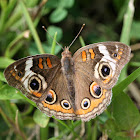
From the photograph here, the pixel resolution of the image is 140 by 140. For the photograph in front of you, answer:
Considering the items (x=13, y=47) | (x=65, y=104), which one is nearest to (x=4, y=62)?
(x=13, y=47)

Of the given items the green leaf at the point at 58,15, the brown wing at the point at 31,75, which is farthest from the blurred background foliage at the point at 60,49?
the brown wing at the point at 31,75

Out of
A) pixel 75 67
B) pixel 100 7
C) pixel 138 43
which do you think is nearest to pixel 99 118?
pixel 75 67

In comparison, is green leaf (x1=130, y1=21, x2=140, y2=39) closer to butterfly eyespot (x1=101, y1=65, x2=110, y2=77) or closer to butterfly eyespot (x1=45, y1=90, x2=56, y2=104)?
butterfly eyespot (x1=101, y1=65, x2=110, y2=77)

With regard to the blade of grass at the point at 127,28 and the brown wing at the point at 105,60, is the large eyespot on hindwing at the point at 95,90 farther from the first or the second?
the blade of grass at the point at 127,28

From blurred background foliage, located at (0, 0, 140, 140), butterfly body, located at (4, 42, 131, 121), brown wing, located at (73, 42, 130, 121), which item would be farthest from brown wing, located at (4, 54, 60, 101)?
brown wing, located at (73, 42, 130, 121)

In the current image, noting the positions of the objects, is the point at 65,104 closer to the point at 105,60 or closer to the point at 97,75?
the point at 97,75

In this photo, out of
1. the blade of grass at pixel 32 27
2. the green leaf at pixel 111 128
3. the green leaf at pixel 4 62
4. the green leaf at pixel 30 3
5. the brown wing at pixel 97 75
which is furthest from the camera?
the green leaf at pixel 30 3
